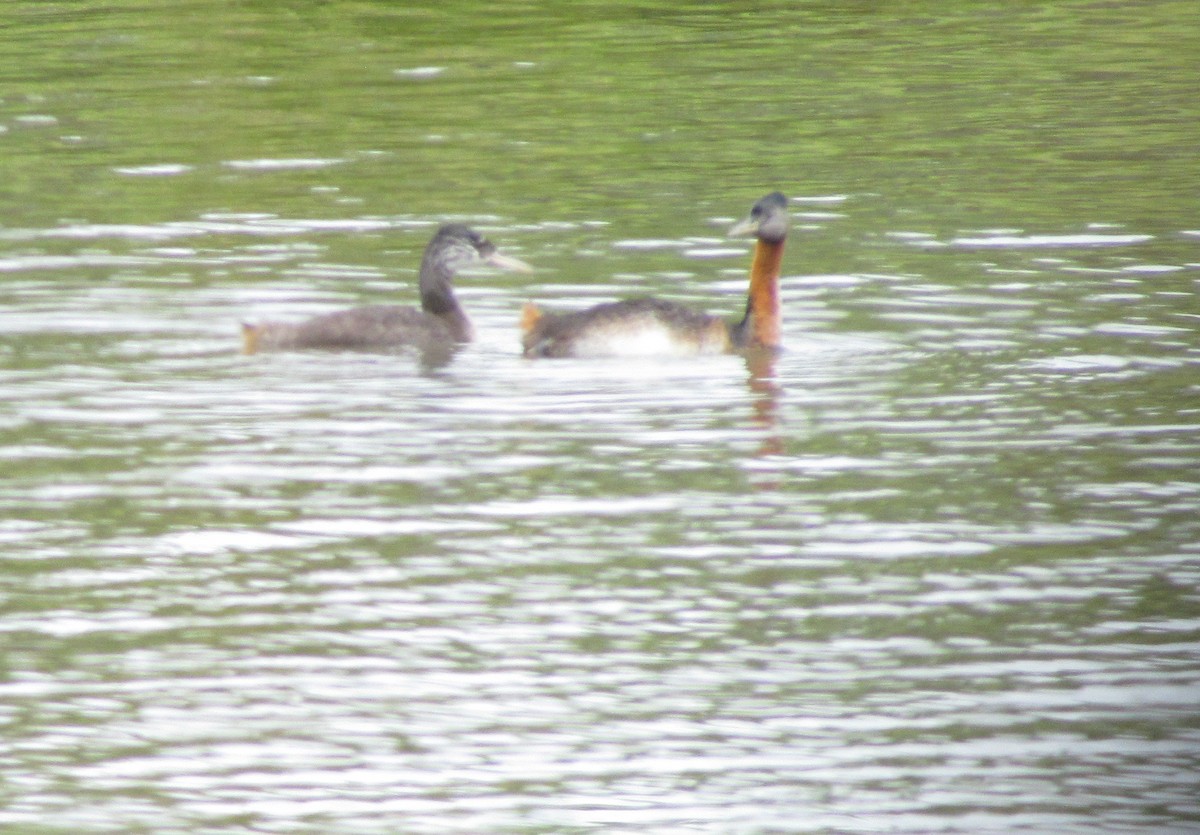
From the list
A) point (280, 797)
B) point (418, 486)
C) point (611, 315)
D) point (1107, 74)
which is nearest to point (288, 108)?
point (1107, 74)

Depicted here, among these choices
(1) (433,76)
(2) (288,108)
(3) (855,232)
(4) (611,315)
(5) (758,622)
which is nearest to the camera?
(5) (758,622)

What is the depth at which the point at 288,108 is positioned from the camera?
2425 centimetres

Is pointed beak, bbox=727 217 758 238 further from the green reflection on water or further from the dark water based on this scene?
the green reflection on water

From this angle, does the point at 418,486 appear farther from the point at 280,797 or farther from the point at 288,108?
the point at 288,108

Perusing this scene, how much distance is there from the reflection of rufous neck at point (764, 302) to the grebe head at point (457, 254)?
1.53m

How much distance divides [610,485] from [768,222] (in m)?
3.81

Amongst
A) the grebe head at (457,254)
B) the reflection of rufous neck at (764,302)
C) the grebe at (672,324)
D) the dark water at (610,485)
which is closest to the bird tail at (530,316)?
the grebe at (672,324)

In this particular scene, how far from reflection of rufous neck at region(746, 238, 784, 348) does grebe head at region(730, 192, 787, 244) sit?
0.13 meters

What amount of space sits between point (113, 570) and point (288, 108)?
14.8 meters

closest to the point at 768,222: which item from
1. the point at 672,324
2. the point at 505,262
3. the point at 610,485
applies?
the point at 672,324

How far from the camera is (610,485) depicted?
443 inches

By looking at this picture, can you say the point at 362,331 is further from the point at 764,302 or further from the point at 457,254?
the point at 764,302

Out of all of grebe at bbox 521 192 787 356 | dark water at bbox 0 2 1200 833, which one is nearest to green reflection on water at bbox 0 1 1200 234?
dark water at bbox 0 2 1200 833

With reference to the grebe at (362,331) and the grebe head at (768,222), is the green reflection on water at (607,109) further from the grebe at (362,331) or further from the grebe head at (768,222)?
the grebe at (362,331)
